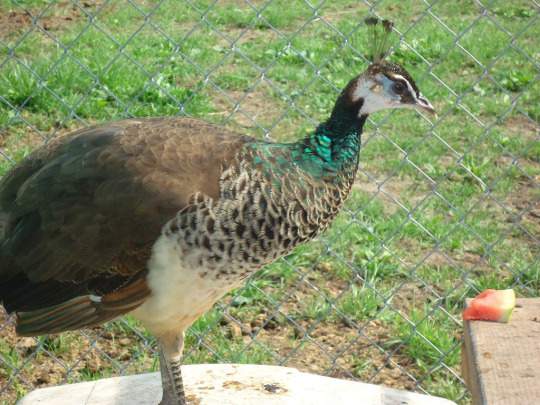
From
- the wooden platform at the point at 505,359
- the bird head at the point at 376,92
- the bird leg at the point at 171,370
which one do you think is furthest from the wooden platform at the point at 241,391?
the bird head at the point at 376,92

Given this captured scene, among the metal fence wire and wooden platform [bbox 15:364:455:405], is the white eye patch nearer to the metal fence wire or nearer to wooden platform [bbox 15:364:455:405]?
the metal fence wire

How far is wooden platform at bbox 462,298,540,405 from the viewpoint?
276 cm

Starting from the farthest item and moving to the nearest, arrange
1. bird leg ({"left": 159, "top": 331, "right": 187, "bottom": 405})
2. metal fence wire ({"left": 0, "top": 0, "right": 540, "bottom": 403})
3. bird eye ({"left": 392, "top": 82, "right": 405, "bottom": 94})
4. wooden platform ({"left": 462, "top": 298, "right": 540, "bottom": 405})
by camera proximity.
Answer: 1. metal fence wire ({"left": 0, "top": 0, "right": 540, "bottom": 403})
2. bird eye ({"left": 392, "top": 82, "right": 405, "bottom": 94})
3. bird leg ({"left": 159, "top": 331, "right": 187, "bottom": 405})
4. wooden platform ({"left": 462, "top": 298, "right": 540, "bottom": 405})

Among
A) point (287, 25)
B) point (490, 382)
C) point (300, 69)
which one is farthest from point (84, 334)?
point (287, 25)

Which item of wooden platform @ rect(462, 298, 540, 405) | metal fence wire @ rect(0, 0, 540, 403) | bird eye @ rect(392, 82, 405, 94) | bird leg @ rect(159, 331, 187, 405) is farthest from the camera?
metal fence wire @ rect(0, 0, 540, 403)

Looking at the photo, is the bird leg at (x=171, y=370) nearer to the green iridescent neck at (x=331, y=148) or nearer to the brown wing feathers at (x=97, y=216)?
the brown wing feathers at (x=97, y=216)

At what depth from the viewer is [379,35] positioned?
3.24 m

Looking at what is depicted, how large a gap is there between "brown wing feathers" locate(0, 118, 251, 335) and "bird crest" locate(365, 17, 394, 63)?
65 cm

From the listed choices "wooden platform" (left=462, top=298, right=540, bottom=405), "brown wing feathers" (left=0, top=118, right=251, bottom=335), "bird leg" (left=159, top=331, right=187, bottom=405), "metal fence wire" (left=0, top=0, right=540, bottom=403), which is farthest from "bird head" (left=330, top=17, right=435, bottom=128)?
"bird leg" (left=159, top=331, right=187, bottom=405)

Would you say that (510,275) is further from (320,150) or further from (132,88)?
(132,88)

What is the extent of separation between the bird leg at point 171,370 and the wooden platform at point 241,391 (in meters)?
0.12

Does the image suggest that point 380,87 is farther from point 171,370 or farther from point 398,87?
point 171,370

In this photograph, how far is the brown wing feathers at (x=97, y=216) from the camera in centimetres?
282

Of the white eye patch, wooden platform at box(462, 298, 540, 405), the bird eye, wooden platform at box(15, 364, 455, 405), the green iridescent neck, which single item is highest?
the bird eye
